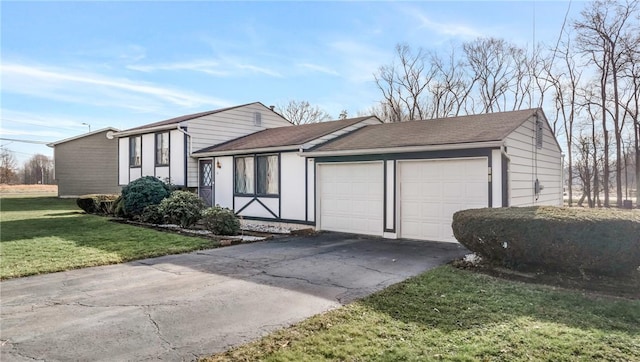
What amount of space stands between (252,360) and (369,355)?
101 cm

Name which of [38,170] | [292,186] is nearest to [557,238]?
[292,186]

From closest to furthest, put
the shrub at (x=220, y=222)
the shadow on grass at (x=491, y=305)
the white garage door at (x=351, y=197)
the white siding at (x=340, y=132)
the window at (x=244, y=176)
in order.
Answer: the shadow on grass at (x=491, y=305)
the white garage door at (x=351, y=197)
the shrub at (x=220, y=222)
the white siding at (x=340, y=132)
the window at (x=244, y=176)

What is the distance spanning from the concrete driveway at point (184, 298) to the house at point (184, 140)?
8.22 meters

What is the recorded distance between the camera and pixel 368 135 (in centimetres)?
1252

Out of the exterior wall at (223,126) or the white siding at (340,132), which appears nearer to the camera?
the white siding at (340,132)

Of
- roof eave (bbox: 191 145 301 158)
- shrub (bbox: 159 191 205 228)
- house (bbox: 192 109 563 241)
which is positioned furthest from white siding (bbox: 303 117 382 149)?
shrub (bbox: 159 191 205 228)

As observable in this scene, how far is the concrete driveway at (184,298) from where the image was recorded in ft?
12.4

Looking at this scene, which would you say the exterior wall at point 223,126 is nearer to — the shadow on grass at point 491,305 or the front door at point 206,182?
the front door at point 206,182

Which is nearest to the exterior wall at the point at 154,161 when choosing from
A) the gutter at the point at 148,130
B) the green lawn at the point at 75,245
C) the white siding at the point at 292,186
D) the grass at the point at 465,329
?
the gutter at the point at 148,130

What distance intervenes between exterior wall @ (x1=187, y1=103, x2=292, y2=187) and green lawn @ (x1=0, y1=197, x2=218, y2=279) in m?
4.32

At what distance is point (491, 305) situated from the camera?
4723mm

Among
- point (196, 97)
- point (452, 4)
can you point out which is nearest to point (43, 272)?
point (452, 4)

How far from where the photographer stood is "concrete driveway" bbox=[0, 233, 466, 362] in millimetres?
3781

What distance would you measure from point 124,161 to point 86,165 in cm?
1125
